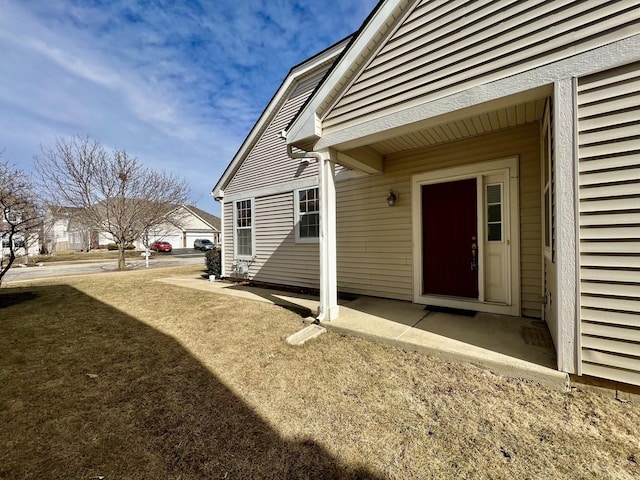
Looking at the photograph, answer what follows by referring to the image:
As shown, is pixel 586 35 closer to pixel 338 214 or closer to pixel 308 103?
pixel 308 103

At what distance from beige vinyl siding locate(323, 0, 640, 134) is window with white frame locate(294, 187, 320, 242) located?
300 centimetres

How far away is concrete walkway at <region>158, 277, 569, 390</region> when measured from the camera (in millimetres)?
2535

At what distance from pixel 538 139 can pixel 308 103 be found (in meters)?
3.48

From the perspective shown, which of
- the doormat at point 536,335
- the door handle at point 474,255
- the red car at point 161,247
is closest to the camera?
the doormat at point 536,335

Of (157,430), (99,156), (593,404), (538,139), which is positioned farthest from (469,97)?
(99,156)

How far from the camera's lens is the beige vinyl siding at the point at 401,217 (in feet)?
12.8

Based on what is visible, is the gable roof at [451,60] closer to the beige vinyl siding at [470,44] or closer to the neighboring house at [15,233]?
the beige vinyl siding at [470,44]

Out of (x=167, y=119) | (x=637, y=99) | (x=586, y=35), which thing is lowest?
(x=637, y=99)

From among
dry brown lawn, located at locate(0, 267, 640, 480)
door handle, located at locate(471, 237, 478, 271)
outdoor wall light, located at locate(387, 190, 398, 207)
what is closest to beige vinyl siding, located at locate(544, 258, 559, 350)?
dry brown lawn, located at locate(0, 267, 640, 480)

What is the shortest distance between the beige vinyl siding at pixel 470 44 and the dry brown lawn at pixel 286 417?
10.1ft

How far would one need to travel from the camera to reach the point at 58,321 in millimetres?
4766

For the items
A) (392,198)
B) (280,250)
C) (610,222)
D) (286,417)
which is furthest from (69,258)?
(610,222)

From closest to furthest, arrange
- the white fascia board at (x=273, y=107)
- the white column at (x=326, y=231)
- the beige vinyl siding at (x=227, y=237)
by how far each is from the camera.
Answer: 1. the white column at (x=326, y=231)
2. the white fascia board at (x=273, y=107)
3. the beige vinyl siding at (x=227, y=237)

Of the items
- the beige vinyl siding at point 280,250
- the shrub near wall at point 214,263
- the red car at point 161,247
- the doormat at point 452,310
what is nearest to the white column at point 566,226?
the doormat at point 452,310
